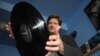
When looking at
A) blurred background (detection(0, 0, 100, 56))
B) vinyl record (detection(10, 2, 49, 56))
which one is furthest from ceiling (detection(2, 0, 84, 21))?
vinyl record (detection(10, 2, 49, 56))

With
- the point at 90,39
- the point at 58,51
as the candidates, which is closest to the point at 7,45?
the point at 90,39

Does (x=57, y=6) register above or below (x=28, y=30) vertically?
above

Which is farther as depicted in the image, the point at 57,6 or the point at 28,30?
the point at 57,6

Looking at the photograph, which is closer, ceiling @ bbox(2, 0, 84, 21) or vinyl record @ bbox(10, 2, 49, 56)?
vinyl record @ bbox(10, 2, 49, 56)

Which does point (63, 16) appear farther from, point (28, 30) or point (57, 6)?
point (28, 30)

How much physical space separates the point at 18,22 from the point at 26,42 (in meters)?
0.06

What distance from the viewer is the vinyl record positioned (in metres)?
0.37

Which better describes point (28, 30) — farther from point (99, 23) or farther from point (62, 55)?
point (99, 23)

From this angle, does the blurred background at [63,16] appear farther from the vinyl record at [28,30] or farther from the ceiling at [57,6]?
the vinyl record at [28,30]

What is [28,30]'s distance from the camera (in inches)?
16.1

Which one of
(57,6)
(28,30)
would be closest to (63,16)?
(57,6)

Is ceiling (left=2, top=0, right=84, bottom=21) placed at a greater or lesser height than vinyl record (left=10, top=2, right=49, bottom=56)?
greater

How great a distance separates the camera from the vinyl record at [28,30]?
0.37 meters

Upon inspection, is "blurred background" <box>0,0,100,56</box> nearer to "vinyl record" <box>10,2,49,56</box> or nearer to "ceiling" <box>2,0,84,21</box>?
"ceiling" <box>2,0,84,21</box>
